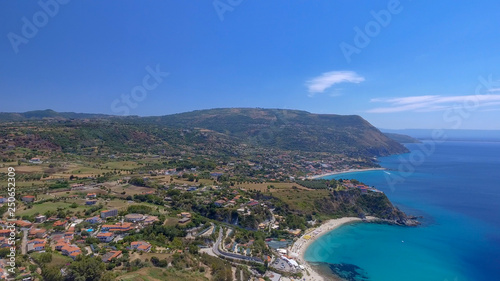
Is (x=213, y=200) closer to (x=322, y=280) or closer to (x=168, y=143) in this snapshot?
(x=322, y=280)

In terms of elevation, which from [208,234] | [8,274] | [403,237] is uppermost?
[8,274]

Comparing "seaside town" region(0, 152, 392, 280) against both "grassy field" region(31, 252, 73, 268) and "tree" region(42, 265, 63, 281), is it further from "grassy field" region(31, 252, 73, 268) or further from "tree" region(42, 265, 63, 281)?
"tree" region(42, 265, 63, 281)

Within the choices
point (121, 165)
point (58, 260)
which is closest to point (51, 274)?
point (58, 260)

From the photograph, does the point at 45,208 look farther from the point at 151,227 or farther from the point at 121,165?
the point at 121,165

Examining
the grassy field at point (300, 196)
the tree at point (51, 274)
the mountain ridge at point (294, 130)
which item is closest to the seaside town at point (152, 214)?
the tree at point (51, 274)

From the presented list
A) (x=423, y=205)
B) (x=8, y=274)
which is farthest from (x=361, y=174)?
(x=8, y=274)

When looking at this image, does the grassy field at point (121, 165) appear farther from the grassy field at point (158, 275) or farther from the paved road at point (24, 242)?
the grassy field at point (158, 275)
